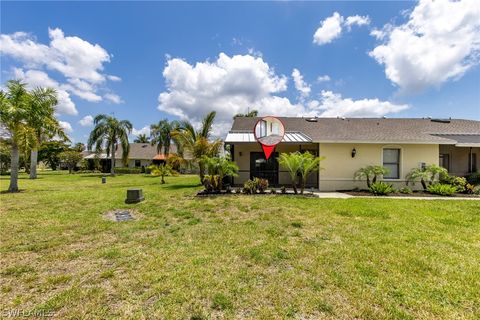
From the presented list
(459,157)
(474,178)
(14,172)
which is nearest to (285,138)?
(474,178)

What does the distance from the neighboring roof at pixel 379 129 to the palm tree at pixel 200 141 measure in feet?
4.63

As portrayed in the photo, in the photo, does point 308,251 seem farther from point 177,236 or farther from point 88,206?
point 88,206

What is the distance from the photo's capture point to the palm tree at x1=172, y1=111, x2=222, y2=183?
48.1 ft

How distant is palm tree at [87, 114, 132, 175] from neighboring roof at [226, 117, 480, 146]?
16.8 metres

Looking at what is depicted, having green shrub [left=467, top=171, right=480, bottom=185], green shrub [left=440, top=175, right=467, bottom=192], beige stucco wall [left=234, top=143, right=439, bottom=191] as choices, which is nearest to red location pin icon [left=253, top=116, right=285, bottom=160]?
beige stucco wall [left=234, top=143, right=439, bottom=191]

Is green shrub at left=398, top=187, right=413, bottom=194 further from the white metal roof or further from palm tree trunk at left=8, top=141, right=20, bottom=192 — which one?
palm tree trunk at left=8, top=141, right=20, bottom=192

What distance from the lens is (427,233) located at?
5.74 metres

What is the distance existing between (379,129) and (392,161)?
3.09m

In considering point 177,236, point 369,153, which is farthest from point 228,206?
point 369,153

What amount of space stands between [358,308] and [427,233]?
13.9 ft

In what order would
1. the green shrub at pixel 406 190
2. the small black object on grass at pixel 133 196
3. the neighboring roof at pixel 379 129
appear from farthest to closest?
the neighboring roof at pixel 379 129
the green shrub at pixel 406 190
the small black object on grass at pixel 133 196

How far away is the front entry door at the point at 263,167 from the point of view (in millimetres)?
14883

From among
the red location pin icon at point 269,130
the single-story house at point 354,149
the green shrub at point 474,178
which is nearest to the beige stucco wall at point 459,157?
the single-story house at point 354,149

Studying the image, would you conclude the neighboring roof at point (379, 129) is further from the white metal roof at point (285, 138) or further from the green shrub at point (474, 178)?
the green shrub at point (474, 178)
